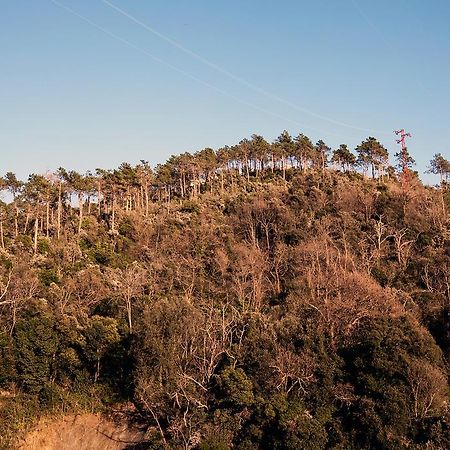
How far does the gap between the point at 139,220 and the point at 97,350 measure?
1055 inches

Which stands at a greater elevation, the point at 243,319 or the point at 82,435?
the point at 243,319

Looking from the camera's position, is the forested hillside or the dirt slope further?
the dirt slope

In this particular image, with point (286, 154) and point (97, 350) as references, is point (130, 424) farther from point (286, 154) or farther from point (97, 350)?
point (286, 154)

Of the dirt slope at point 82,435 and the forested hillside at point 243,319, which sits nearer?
the forested hillside at point 243,319

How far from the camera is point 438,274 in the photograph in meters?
44.5

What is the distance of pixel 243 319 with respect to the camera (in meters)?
39.7

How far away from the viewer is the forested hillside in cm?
3297

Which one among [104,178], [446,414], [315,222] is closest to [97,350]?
[446,414]

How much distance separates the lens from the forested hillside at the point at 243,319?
33.0 meters

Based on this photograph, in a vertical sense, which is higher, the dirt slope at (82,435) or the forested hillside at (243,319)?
the forested hillside at (243,319)

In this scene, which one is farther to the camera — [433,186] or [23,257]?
[433,186]

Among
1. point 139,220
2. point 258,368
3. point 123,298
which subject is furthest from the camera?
point 139,220

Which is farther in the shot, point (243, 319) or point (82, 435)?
point (243, 319)

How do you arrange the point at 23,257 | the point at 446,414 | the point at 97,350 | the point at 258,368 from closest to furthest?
the point at 446,414 → the point at 258,368 → the point at 97,350 → the point at 23,257
